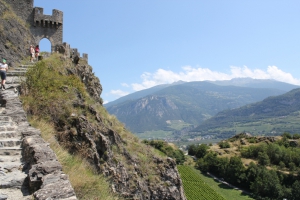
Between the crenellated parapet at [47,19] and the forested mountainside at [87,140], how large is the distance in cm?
1040

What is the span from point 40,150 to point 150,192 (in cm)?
988

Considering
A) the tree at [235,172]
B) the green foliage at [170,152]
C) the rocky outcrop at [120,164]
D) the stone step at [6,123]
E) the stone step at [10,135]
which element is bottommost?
the tree at [235,172]

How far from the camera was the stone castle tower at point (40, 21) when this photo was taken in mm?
27719

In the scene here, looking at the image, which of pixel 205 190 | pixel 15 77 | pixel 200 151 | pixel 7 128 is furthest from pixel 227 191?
pixel 7 128

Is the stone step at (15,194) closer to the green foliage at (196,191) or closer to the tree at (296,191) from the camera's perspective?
the green foliage at (196,191)

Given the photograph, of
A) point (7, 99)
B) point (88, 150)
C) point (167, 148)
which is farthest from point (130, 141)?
point (167, 148)

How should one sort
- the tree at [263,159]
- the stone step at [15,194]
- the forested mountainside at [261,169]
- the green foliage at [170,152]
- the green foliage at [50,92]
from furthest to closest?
the green foliage at [170,152] → the tree at [263,159] → the forested mountainside at [261,169] → the green foliage at [50,92] → the stone step at [15,194]

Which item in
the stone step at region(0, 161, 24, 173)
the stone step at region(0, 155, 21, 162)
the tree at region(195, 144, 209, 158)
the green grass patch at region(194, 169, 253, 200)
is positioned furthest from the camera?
the tree at region(195, 144, 209, 158)

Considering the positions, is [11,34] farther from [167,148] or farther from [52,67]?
[167,148]

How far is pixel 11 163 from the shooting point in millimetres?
6484

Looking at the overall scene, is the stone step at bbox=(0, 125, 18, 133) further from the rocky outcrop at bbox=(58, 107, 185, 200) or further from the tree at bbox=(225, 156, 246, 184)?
the tree at bbox=(225, 156, 246, 184)

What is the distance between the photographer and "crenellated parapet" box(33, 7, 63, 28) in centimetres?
2809

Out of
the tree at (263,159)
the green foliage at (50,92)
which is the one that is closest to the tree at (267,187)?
the tree at (263,159)

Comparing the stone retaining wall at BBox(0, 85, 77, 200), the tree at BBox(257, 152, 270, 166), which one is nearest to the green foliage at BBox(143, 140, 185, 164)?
the tree at BBox(257, 152, 270, 166)
